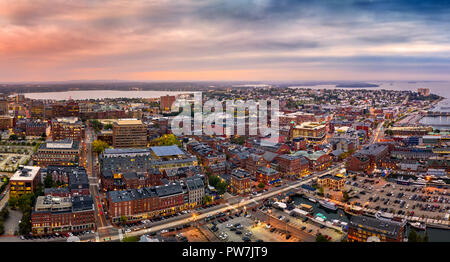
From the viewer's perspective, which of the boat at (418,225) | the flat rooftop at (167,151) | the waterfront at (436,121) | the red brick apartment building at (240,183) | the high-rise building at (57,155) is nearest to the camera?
the boat at (418,225)

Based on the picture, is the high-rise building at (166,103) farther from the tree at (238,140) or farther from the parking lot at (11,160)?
the parking lot at (11,160)

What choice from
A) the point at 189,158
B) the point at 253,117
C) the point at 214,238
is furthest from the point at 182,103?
the point at 214,238

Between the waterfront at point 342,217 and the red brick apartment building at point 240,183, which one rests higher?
the red brick apartment building at point 240,183

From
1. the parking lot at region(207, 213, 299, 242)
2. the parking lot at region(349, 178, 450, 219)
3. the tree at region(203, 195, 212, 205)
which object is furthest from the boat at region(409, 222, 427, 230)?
the tree at region(203, 195, 212, 205)

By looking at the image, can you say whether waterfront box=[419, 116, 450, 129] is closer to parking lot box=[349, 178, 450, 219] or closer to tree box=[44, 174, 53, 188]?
parking lot box=[349, 178, 450, 219]

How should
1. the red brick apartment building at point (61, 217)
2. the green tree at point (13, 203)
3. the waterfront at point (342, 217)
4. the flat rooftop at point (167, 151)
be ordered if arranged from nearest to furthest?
the red brick apartment building at point (61, 217), the waterfront at point (342, 217), the green tree at point (13, 203), the flat rooftop at point (167, 151)

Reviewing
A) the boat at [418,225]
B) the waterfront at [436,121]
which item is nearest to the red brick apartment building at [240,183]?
the boat at [418,225]

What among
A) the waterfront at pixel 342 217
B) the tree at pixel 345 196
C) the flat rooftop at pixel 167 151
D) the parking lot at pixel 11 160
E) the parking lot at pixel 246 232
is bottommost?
the waterfront at pixel 342 217
